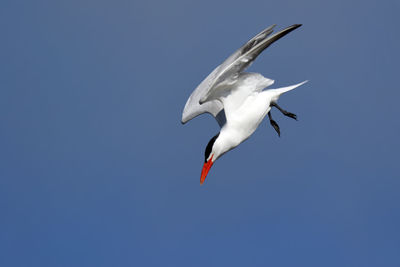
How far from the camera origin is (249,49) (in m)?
7.35

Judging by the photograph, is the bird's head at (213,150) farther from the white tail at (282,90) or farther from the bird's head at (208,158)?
the white tail at (282,90)

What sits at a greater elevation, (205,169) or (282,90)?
(282,90)

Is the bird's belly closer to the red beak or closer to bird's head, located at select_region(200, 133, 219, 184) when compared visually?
bird's head, located at select_region(200, 133, 219, 184)

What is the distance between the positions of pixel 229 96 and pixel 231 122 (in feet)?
1.19

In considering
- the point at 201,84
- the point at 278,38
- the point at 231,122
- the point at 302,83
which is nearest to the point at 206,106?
→ the point at 201,84

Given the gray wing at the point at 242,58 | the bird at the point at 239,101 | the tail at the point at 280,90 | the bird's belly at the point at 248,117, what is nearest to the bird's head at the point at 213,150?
the bird at the point at 239,101

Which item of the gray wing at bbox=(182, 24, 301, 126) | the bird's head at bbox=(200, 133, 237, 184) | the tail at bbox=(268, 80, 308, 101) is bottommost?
the bird's head at bbox=(200, 133, 237, 184)

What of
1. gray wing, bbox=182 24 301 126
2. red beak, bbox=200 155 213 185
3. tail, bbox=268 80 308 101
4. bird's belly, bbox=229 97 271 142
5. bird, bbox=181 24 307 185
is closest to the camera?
gray wing, bbox=182 24 301 126

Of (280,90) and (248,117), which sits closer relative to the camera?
(248,117)

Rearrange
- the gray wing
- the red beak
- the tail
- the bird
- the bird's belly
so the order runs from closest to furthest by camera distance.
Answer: the gray wing → the bird → the red beak → the bird's belly → the tail

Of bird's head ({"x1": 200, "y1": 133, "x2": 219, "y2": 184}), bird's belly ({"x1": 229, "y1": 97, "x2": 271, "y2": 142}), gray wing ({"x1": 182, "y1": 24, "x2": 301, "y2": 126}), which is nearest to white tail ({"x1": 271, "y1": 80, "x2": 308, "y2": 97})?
bird's belly ({"x1": 229, "y1": 97, "x2": 271, "y2": 142})

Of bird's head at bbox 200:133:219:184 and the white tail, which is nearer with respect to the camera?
bird's head at bbox 200:133:219:184

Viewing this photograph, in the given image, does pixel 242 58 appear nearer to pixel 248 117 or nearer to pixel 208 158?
pixel 248 117

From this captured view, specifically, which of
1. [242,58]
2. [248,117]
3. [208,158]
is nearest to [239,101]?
[248,117]
